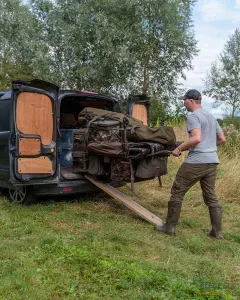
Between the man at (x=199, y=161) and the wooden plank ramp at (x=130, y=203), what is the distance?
33 cm

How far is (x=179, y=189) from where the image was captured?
507 cm

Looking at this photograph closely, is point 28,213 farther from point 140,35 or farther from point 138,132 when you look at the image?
point 140,35

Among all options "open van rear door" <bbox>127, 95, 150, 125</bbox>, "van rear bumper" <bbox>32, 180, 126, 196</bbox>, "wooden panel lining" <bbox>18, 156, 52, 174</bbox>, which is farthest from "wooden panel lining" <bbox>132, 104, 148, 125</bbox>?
"wooden panel lining" <bbox>18, 156, 52, 174</bbox>

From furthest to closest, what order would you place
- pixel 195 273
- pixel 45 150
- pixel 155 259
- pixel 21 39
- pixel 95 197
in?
pixel 21 39 < pixel 95 197 < pixel 45 150 < pixel 155 259 < pixel 195 273

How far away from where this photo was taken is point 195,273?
3.78m

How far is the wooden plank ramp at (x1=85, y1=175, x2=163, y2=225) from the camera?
5.52m

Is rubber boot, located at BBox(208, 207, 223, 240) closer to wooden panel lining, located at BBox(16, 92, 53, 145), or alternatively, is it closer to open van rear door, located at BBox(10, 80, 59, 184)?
open van rear door, located at BBox(10, 80, 59, 184)

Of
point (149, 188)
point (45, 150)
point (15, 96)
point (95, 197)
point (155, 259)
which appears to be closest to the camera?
point (155, 259)

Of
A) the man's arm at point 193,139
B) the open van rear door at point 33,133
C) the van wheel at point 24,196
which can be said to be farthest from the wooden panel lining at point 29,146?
the man's arm at point 193,139

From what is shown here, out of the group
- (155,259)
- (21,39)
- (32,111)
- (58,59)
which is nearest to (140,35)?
(58,59)

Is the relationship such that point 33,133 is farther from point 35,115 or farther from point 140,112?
point 140,112

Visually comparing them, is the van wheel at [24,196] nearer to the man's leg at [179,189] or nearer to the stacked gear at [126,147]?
the stacked gear at [126,147]

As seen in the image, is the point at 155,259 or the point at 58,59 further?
the point at 58,59

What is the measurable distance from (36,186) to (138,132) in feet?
6.41
